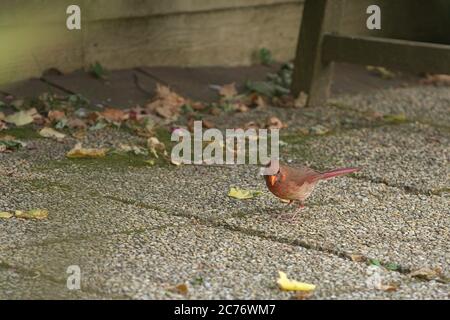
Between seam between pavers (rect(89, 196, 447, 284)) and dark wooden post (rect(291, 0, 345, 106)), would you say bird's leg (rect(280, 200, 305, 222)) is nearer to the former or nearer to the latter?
seam between pavers (rect(89, 196, 447, 284))

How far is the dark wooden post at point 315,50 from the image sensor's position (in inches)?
245

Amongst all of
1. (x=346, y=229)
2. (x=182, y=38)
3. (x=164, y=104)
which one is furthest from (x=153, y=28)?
(x=346, y=229)

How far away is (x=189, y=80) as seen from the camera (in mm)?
6531

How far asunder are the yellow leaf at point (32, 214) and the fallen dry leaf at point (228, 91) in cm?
248

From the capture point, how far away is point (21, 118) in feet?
17.7

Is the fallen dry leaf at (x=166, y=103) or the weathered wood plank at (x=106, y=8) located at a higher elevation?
the weathered wood plank at (x=106, y=8)

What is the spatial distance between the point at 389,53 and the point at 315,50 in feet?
1.63

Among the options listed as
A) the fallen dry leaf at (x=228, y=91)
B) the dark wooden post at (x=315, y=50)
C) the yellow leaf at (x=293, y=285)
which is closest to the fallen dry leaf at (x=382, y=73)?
the dark wooden post at (x=315, y=50)

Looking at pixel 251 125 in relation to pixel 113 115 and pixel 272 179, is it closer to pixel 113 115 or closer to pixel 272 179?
pixel 113 115

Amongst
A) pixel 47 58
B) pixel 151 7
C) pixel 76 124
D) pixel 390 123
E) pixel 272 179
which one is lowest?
pixel 390 123

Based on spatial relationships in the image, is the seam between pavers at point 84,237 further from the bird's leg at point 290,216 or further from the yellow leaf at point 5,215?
the bird's leg at point 290,216

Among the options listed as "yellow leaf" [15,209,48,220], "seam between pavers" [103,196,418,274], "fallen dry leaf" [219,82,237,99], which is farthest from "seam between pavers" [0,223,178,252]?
"fallen dry leaf" [219,82,237,99]

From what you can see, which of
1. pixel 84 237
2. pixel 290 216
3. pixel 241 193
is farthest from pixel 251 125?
pixel 84 237
